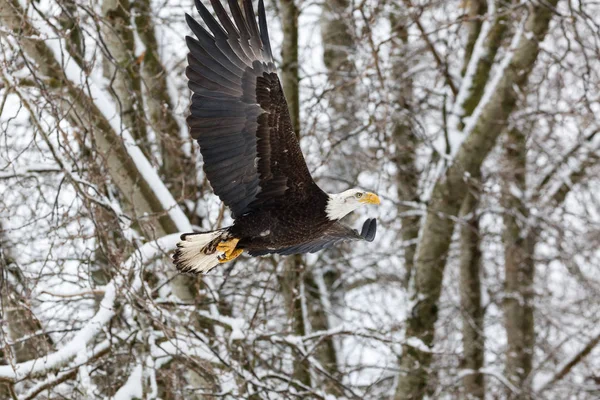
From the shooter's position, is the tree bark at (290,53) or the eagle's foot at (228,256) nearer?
the eagle's foot at (228,256)

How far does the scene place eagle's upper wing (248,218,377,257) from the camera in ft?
16.5

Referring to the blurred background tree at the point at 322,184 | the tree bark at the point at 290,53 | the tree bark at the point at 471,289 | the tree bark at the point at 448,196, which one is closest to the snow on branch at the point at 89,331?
the blurred background tree at the point at 322,184

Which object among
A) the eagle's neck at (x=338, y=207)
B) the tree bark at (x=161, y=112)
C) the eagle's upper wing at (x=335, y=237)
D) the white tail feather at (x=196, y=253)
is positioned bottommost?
the white tail feather at (x=196, y=253)

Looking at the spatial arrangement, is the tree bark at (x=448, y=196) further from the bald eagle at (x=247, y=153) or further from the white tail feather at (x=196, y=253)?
the white tail feather at (x=196, y=253)

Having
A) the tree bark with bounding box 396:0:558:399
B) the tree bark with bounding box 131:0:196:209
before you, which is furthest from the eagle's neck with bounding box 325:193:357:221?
the tree bark with bounding box 396:0:558:399

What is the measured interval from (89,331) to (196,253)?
A: 0.71m

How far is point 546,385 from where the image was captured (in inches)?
341

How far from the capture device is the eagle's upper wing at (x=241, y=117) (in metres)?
4.42

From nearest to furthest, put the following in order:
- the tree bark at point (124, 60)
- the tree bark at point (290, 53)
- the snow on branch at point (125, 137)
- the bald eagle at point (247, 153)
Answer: the bald eagle at point (247, 153) → the snow on branch at point (125, 137) → the tree bark at point (124, 60) → the tree bark at point (290, 53)

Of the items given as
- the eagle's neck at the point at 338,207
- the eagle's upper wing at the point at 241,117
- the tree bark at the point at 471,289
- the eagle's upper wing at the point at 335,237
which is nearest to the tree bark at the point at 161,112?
the eagle's upper wing at the point at 335,237

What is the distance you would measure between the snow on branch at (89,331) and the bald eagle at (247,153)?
32 centimetres

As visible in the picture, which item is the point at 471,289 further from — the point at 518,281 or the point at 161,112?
the point at 161,112

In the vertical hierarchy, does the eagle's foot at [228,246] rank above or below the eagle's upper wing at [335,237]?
below

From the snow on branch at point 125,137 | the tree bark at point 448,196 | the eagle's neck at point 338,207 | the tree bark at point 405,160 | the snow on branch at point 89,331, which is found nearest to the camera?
the snow on branch at point 89,331
